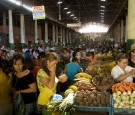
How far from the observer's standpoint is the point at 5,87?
4422mm

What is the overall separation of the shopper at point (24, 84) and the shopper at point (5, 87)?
13 centimetres

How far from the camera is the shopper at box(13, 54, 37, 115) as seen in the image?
176 inches

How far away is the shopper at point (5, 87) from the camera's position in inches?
172

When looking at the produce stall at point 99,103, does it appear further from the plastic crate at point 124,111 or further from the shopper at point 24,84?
the shopper at point 24,84

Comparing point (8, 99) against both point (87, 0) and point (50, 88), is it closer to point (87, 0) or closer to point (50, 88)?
point (50, 88)

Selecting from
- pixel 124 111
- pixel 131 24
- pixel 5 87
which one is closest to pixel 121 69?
pixel 124 111

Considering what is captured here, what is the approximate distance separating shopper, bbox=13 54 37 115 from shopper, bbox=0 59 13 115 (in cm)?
13

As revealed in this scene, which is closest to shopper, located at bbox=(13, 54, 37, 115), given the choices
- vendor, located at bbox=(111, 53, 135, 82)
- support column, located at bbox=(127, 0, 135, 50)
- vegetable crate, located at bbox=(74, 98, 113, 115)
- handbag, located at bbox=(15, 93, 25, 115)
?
handbag, located at bbox=(15, 93, 25, 115)

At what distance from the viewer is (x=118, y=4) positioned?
3184cm

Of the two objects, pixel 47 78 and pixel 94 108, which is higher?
pixel 47 78

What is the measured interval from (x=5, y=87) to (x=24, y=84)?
1.05ft

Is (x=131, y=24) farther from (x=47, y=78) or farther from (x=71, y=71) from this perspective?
(x=47, y=78)

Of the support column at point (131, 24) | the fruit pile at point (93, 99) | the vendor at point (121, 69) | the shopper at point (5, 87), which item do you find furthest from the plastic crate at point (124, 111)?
the support column at point (131, 24)

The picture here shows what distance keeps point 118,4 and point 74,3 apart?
18.1 feet
